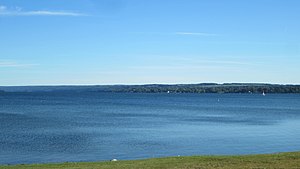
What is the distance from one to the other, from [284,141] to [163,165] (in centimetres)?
2370

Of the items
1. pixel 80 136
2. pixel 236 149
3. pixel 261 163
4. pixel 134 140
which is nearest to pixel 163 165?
pixel 261 163

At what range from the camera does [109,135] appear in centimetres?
4469

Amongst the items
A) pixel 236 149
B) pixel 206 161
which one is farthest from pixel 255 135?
pixel 206 161

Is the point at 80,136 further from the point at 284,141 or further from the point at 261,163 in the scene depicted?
the point at 261,163

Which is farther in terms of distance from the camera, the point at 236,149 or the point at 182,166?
the point at 236,149

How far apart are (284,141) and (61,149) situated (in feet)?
60.4

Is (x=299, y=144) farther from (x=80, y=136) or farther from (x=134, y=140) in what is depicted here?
(x=80, y=136)

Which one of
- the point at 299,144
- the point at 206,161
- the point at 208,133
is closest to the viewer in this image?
the point at 206,161

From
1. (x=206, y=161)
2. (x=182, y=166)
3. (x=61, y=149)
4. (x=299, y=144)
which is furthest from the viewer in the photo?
(x=299, y=144)

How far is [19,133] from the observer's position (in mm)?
45719

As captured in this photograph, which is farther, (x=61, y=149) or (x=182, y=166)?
(x=61, y=149)

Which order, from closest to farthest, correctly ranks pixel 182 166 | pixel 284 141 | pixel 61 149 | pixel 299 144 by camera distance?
1. pixel 182 166
2. pixel 61 149
3. pixel 299 144
4. pixel 284 141

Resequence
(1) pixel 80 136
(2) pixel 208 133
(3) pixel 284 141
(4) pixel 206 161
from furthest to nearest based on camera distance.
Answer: (2) pixel 208 133
(1) pixel 80 136
(3) pixel 284 141
(4) pixel 206 161

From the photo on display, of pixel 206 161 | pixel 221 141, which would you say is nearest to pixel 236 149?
pixel 221 141
